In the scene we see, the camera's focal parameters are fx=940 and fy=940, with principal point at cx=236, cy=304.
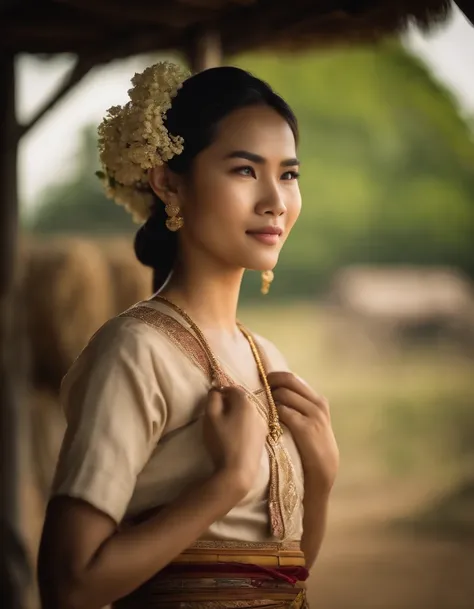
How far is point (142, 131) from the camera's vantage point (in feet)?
5.13

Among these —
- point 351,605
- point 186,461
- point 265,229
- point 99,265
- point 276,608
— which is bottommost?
point 351,605

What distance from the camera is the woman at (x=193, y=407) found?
4.55 feet

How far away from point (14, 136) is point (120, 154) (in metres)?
2.17

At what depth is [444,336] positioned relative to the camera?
1462 cm

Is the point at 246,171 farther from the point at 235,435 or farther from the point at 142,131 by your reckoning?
the point at 235,435

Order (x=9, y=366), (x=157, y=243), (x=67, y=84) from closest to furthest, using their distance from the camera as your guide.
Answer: (x=157, y=243)
(x=67, y=84)
(x=9, y=366)

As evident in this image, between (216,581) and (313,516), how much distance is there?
0.32m

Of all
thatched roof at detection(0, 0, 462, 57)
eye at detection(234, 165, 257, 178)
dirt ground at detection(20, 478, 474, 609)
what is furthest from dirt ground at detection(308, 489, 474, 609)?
eye at detection(234, 165, 257, 178)

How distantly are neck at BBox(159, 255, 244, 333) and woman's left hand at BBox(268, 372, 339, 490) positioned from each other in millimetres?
155

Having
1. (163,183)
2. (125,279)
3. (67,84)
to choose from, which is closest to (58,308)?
(125,279)

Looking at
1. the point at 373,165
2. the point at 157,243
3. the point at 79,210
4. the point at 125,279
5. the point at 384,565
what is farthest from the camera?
the point at 373,165

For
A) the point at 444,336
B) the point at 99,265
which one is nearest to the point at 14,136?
the point at 99,265

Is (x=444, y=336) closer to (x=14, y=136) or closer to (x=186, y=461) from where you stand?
(x=14, y=136)

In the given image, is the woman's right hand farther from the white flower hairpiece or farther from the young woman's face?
the white flower hairpiece
